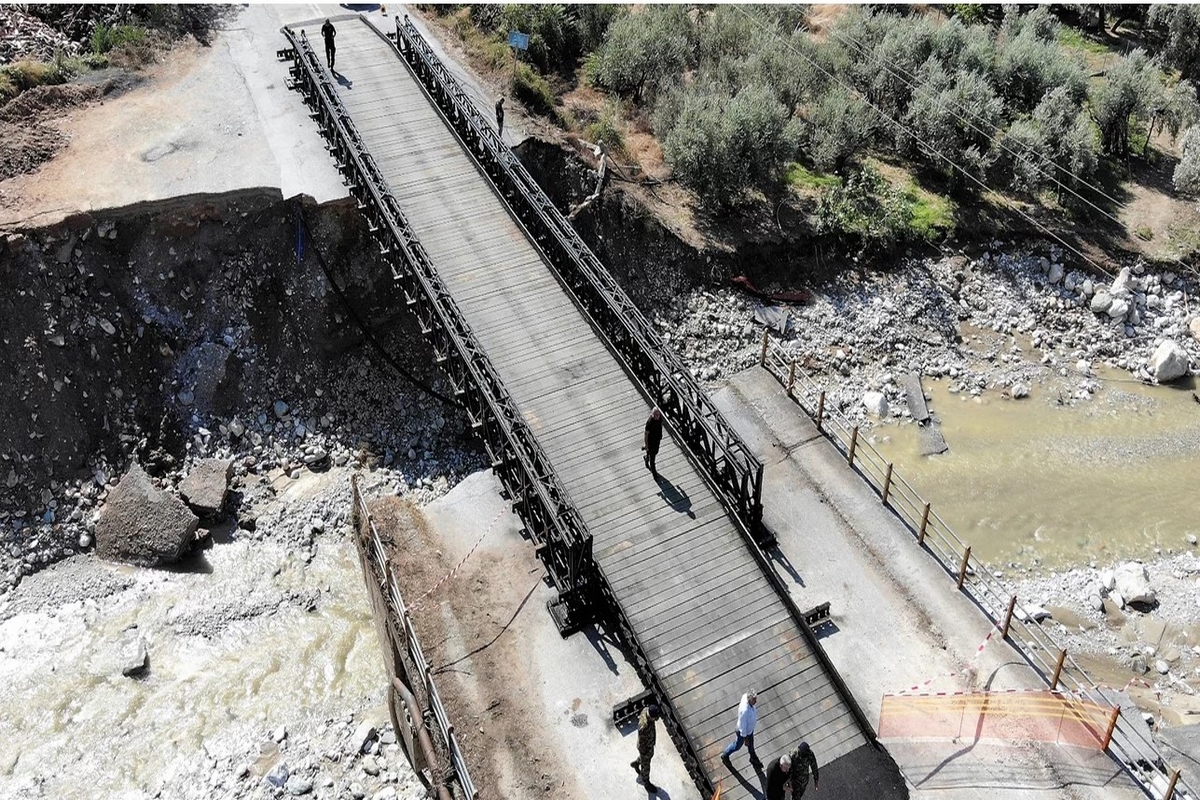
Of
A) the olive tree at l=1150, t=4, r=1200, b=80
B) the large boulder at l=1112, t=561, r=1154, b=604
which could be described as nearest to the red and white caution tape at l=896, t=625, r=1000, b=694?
the large boulder at l=1112, t=561, r=1154, b=604

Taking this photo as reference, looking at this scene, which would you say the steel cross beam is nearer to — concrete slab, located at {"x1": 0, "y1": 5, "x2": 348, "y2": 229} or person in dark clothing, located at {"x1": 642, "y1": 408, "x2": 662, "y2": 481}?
concrete slab, located at {"x1": 0, "y1": 5, "x2": 348, "y2": 229}

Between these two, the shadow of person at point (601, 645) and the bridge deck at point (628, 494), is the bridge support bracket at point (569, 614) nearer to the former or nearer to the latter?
the shadow of person at point (601, 645)

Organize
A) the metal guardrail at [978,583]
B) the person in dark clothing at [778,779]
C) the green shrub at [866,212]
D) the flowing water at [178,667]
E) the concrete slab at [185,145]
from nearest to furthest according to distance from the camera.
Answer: the person in dark clothing at [778,779]
the metal guardrail at [978,583]
the flowing water at [178,667]
the concrete slab at [185,145]
the green shrub at [866,212]

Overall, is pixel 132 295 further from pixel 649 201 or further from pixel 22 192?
pixel 649 201

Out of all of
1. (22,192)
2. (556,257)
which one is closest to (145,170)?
(22,192)

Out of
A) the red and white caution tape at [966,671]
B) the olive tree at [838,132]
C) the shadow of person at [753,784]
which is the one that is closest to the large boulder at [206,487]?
the shadow of person at [753,784]

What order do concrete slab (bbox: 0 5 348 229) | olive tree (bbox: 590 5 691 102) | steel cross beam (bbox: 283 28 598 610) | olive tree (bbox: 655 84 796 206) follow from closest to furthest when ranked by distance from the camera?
1. steel cross beam (bbox: 283 28 598 610)
2. concrete slab (bbox: 0 5 348 229)
3. olive tree (bbox: 655 84 796 206)
4. olive tree (bbox: 590 5 691 102)
